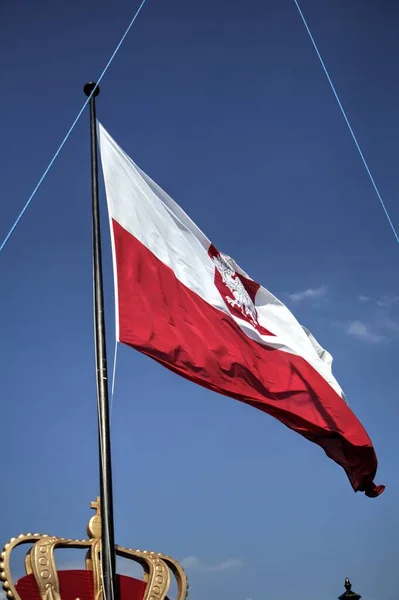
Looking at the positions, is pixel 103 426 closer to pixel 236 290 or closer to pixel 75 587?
pixel 75 587

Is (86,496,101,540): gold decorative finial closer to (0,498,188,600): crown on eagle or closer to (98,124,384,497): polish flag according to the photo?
(0,498,188,600): crown on eagle

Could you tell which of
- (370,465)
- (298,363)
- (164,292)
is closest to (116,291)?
(164,292)

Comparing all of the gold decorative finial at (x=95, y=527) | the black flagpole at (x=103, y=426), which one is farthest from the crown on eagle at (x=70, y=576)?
the black flagpole at (x=103, y=426)

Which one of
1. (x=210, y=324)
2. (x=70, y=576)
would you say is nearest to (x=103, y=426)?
(x=70, y=576)

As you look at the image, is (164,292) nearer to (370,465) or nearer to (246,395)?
(246,395)

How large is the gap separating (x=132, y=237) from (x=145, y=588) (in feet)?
14.8

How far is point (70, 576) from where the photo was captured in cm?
789

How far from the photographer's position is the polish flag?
929 centimetres

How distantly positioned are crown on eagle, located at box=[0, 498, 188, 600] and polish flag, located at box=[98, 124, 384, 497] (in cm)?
229

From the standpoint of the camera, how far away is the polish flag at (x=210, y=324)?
366 inches

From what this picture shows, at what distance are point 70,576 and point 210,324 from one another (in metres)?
4.10

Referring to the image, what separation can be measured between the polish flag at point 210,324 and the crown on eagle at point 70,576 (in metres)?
2.29

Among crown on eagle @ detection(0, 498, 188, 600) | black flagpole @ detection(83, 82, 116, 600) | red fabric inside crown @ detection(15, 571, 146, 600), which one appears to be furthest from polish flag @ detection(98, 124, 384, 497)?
red fabric inside crown @ detection(15, 571, 146, 600)

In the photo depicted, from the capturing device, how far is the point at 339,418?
11.4m
